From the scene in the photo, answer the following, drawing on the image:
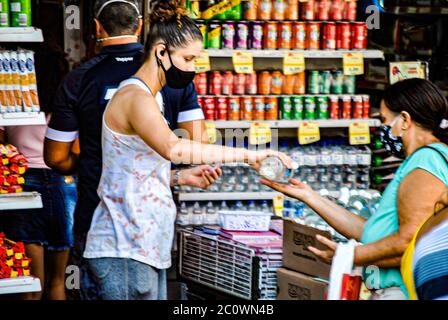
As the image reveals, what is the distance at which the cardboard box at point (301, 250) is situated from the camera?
3.69 meters

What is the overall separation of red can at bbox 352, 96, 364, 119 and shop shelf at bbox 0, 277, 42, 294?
295 centimetres

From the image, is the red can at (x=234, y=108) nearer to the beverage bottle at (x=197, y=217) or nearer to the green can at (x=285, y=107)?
the green can at (x=285, y=107)

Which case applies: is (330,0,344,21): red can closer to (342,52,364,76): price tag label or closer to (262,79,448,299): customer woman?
(342,52,364,76): price tag label

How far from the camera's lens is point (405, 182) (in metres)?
3.09

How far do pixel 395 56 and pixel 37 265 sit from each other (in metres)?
3.56

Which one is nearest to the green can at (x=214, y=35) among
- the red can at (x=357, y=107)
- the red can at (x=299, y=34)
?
the red can at (x=299, y=34)

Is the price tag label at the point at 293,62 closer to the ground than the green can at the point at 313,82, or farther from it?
farther from it

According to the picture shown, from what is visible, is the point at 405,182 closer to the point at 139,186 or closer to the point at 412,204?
the point at 412,204

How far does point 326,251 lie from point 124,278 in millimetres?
836

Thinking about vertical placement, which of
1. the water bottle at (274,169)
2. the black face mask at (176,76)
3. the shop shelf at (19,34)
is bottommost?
the water bottle at (274,169)

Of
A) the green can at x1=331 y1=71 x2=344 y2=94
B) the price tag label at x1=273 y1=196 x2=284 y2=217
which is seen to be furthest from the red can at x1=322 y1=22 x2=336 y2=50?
the price tag label at x1=273 y1=196 x2=284 y2=217

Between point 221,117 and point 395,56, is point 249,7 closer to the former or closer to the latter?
point 221,117

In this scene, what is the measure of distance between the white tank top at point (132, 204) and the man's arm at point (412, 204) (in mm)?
897

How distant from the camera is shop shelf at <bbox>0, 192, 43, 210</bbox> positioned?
424 cm
